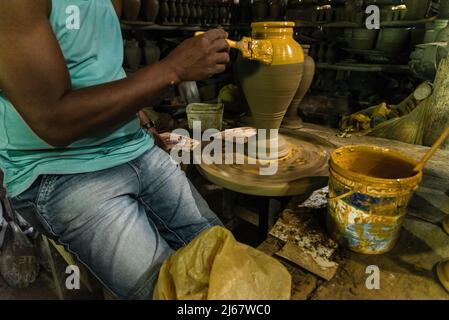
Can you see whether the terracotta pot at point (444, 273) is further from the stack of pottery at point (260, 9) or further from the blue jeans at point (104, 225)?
the stack of pottery at point (260, 9)

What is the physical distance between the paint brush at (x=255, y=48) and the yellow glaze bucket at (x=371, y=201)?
50cm

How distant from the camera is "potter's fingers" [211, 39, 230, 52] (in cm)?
115

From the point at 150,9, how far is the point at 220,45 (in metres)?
2.70

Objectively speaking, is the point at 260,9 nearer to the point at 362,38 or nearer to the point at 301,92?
the point at 362,38

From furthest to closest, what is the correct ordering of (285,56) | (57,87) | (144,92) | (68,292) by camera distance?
(68,292), (285,56), (144,92), (57,87)

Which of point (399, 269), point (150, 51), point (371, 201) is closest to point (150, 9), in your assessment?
point (150, 51)

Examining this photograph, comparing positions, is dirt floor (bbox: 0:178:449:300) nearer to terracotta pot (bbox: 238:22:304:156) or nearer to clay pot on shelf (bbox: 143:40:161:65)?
terracotta pot (bbox: 238:22:304:156)

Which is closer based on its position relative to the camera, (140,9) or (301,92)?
(301,92)

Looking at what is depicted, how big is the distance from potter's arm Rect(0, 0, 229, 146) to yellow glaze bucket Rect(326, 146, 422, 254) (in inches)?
25.7

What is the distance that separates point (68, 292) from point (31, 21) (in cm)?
165

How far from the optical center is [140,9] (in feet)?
11.5
